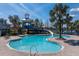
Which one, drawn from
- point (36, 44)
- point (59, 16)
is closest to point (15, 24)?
point (36, 44)

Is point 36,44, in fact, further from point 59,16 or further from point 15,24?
point 59,16

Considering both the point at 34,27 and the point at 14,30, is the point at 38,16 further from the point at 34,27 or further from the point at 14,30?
the point at 14,30

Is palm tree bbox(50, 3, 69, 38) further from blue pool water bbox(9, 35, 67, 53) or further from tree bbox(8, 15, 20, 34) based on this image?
tree bbox(8, 15, 20, 34)

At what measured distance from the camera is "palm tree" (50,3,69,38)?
5.86 meters

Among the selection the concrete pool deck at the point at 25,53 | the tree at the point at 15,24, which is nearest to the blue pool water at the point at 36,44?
the concrete pool deck at the point at 25,53

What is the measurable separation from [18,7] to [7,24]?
63 centimetres

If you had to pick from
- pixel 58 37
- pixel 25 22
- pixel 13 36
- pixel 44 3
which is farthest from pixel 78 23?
pixel 13 36

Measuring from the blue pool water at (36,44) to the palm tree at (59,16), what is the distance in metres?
0.42

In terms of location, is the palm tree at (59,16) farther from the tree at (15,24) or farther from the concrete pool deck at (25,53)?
the tree at (15,24)

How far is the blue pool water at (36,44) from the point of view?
19.4 feet

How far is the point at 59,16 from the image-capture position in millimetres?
6047

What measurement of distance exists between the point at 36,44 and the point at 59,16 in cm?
113

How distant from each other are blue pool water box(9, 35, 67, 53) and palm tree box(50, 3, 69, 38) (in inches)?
16.7

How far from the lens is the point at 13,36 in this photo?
604 centimetres
